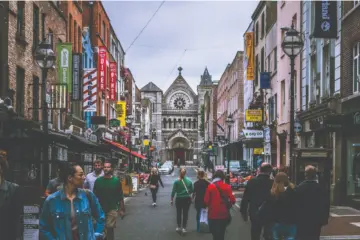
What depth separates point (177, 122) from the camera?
15200cm

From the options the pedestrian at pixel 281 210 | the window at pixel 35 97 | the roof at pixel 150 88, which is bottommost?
the pedestrian at pixel 281 210

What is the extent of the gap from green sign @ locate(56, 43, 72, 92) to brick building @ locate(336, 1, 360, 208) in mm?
12344

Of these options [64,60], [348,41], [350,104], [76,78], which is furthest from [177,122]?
[350,104]

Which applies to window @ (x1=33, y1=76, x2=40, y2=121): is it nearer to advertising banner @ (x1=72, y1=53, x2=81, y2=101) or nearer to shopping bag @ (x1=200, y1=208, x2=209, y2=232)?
advertising banner @ (x1=72, y1=53, x2=81, y2=101)

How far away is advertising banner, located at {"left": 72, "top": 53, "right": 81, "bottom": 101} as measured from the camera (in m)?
31.8

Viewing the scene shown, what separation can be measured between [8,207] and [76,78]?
84.6 feet

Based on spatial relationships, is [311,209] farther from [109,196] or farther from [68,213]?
[109,196]

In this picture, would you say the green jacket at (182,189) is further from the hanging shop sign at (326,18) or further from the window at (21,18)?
the window at (21,18)

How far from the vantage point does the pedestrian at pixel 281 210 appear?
9.64m

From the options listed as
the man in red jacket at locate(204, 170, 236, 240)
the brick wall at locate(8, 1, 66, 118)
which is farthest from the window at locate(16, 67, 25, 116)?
the man in red jacket at locate(204, 170, 236, 240)

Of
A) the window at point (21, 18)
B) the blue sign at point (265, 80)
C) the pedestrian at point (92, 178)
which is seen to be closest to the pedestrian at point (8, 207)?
the pedestrian at point (92, 178)

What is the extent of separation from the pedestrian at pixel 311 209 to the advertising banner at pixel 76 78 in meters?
22.9

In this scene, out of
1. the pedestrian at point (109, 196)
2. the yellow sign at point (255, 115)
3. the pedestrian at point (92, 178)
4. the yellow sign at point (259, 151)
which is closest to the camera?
the pedestrian at point (109, 196)

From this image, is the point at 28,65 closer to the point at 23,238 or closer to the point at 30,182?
the point at 30,182
